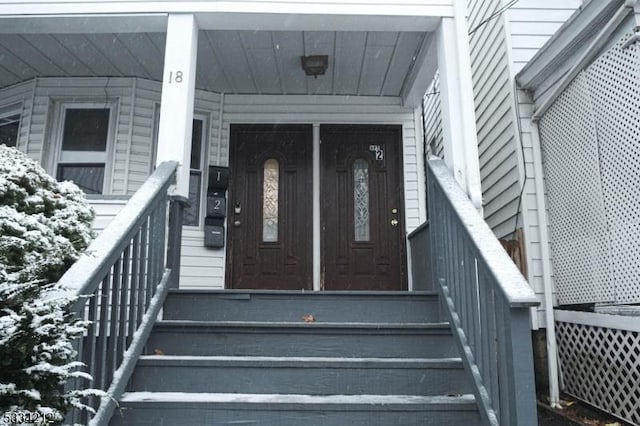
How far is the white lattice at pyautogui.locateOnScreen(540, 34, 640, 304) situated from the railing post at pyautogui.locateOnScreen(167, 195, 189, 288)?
9.56 feet

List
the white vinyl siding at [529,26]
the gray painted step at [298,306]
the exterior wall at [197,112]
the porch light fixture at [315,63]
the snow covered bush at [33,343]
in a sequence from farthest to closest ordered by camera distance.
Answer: the exterior wall at [197,112]
the white vinyl siding at [529,26]
the porch light fixture at [315,63]
the gray painted step at [298,306]
the snow covered bush at [33,343]

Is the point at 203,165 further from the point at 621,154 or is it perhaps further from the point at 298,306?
the point at 621,154

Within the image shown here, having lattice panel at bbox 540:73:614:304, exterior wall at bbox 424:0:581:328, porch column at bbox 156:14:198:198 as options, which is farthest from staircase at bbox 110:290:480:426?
exterior wall at bbox 424:0:581:328

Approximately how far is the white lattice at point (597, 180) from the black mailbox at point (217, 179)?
3002 millimetres

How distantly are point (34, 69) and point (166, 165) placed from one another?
269 centimetres

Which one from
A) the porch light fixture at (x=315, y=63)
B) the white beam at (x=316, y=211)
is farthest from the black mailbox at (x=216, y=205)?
the porch light fixture at (x=315, y=63)

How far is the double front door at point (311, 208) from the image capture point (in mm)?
5180

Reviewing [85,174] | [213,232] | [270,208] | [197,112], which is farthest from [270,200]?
[85,174]

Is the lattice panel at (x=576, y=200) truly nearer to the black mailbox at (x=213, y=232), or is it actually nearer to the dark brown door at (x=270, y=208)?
the dark brown door at (x=270, y=208)

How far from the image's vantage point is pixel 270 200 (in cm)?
534

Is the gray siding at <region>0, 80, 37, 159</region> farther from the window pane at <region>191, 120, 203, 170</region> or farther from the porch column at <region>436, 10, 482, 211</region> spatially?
the porch column at <region>436, 10, 482, 211</region>

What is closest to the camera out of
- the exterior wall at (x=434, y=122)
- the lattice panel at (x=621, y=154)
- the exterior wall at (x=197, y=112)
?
the lattice panel at (x=621, y=154)

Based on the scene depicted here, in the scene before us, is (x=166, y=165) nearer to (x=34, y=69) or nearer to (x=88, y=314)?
(x=88, y=314)

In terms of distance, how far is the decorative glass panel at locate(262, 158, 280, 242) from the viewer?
5281 millimetres
